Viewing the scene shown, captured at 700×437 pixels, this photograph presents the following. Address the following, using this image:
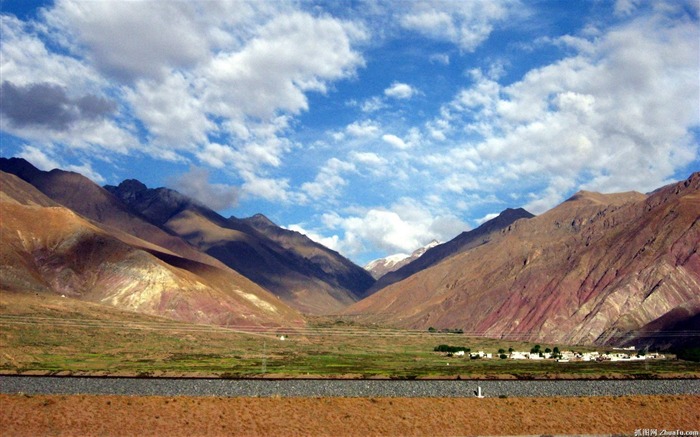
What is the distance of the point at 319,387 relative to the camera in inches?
2178

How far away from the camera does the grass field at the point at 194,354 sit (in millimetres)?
75562

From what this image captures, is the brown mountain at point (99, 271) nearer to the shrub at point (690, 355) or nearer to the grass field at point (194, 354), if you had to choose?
the grass field at point (194, 354)

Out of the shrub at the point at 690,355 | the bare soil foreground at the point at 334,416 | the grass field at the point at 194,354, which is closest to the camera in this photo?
the bare soil foreground at the point at 334,416

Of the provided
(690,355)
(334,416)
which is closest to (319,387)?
(334,416)

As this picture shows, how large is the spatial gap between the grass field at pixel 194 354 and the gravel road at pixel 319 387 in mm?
10297

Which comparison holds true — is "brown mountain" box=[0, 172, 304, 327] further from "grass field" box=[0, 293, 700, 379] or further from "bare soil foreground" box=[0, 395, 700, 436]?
"bare soil foreground" box=[0, 395, 700, 436]

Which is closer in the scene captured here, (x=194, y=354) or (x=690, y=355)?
(x=194, y=354)

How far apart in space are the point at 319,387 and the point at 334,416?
17684 millimetres

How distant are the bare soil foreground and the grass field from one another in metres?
28.7

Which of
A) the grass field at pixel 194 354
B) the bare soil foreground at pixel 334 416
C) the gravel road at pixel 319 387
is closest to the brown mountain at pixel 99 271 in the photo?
the grass field at pixel 194 354

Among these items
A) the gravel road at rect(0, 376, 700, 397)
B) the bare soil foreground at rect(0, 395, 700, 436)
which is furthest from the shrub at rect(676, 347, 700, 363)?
the bare soil foreground at rect(0, 395, 700, 436)

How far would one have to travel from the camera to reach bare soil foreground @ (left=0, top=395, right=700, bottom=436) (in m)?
34.9

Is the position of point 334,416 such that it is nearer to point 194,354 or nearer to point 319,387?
point 319,387

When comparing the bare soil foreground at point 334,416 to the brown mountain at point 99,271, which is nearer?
the bare soil foreground at point 334,416
